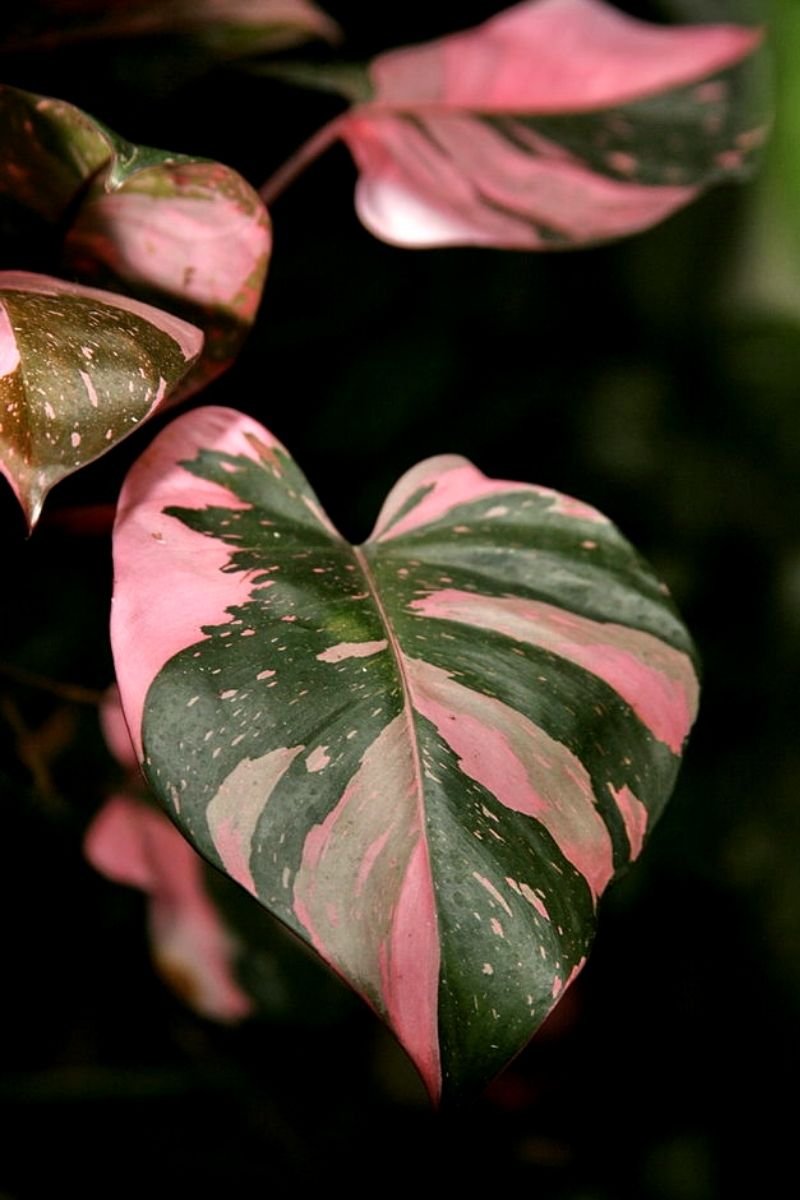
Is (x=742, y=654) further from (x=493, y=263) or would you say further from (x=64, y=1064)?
(x=64, y=1064)

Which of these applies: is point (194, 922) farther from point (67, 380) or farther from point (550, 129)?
point (550, 129)

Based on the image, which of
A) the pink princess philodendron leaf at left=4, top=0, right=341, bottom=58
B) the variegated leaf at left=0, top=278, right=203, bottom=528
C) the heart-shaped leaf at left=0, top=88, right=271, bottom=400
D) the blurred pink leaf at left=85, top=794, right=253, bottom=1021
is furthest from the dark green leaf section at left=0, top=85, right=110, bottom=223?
the blurred pink leaf at left=85, top=794, right=253, bottom=1021

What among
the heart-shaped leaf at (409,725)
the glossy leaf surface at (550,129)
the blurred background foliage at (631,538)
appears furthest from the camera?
the blurred background foliage at (631,538)

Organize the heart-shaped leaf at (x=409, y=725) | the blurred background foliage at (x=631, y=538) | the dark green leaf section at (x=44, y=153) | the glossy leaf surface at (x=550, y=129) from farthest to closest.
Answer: the blurred background foliage at (x=631, y=538), the glossy leaf surface at (x=550, y=129), the dark green leaf section at (x=44, y=153), the heart-shaped leaf at (x=409, y=725)

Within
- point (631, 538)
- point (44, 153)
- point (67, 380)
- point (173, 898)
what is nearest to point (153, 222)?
point (44, 153)

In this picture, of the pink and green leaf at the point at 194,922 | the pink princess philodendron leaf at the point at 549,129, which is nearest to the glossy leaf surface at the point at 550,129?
the pink princess philodendron leaf at the point at 549,129

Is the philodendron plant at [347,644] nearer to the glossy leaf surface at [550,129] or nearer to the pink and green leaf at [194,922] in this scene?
the glossy leaf surface at [550,129]
